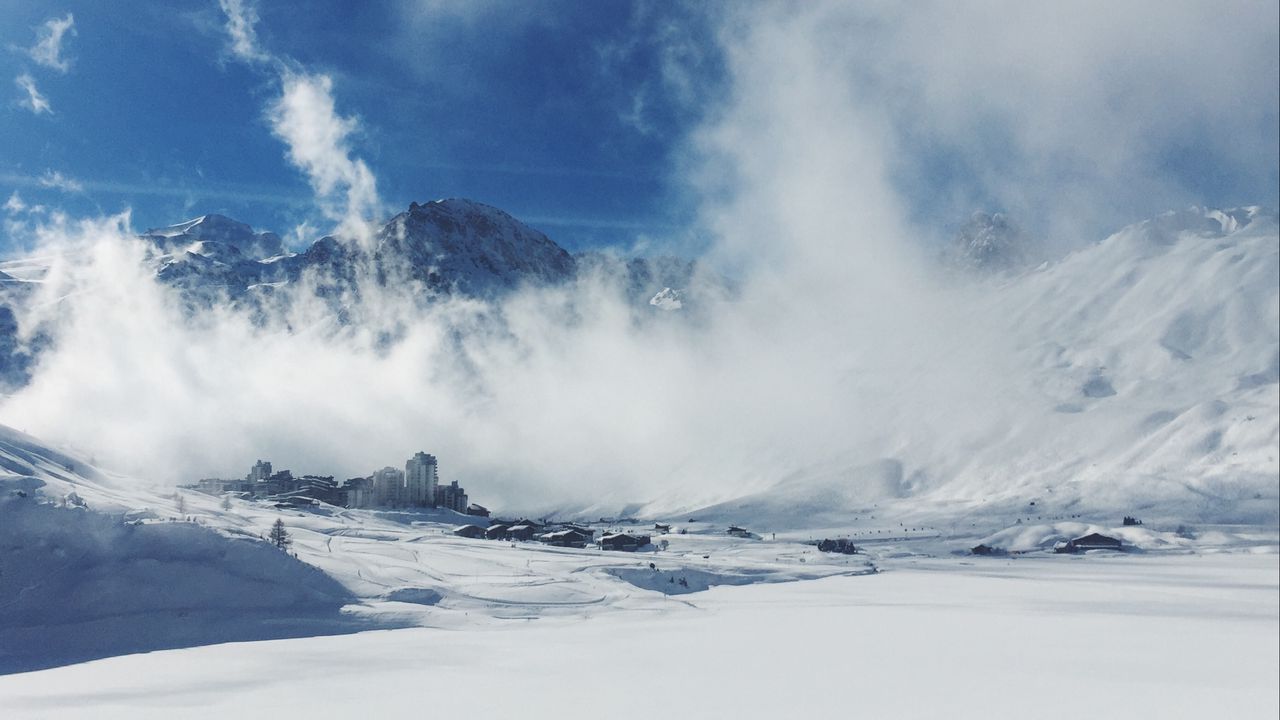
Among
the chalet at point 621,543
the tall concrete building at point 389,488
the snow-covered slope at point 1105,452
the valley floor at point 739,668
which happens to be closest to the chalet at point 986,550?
the snow-covered slope at point 1105,452

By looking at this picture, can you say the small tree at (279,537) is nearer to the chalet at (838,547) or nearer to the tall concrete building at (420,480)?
the chalet at (838,547)

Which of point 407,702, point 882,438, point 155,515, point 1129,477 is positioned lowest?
point 407,702

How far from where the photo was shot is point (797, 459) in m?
197

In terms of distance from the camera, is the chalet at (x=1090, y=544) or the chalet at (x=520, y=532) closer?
the chalet at (x=520, y=532)

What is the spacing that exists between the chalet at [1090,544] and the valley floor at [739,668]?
54.6 meters

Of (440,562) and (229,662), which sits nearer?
(229,662)

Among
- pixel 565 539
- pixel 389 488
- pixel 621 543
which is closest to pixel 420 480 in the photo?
pixel 389 488

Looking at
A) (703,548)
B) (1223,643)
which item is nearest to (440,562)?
(1223,643)

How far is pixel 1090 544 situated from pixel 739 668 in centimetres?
8390

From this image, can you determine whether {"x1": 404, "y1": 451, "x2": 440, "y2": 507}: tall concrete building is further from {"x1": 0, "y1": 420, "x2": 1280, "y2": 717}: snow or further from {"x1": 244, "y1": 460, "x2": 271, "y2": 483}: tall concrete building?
{"x1": 0, "y1": 420, "x2": 1280, "y2": 717}: snow

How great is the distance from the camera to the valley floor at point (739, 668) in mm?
18797

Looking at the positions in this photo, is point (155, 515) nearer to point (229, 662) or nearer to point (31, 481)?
point (31, 481)

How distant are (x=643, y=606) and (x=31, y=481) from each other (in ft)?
87.0

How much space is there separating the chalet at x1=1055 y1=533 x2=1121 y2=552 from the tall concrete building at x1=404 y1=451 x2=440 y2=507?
286 ft
